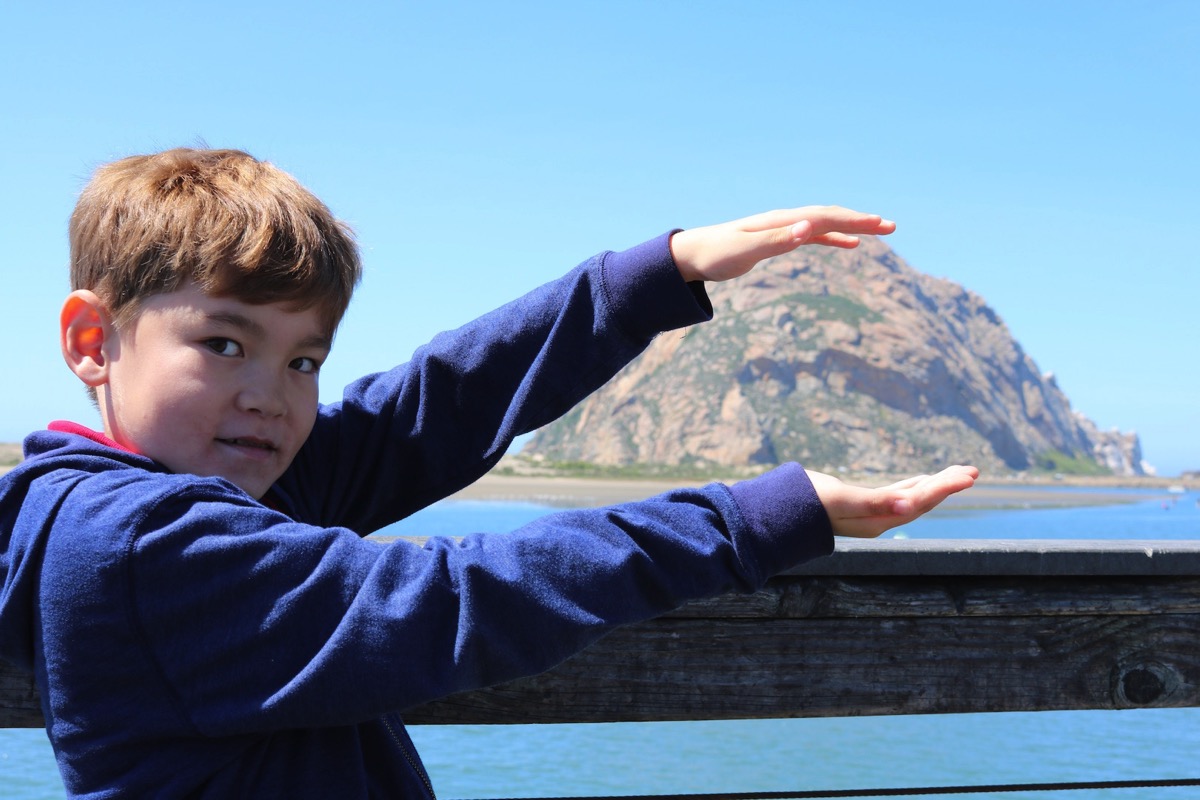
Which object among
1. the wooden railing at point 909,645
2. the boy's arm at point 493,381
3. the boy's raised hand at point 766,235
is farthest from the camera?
the wooden railing at point 909,645

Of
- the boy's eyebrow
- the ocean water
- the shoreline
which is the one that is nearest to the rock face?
the shoreline

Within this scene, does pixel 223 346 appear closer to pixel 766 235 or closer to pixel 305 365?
pixel 305 365

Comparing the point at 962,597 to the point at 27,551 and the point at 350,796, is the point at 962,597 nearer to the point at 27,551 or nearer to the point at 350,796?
the point at 350,796

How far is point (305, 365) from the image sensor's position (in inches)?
48.3

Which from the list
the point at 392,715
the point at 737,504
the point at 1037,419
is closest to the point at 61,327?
the point at 392,715

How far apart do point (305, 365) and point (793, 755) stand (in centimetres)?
1258

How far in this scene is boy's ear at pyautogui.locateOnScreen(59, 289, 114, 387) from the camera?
1.17m

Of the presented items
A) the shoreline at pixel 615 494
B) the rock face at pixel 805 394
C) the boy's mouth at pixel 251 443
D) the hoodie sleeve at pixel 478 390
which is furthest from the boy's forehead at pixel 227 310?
the rock face at pixel 805 394

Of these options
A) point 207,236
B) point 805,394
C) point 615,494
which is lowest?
point 805,394

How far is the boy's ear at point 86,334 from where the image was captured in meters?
1.17

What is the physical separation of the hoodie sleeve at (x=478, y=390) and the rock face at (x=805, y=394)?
123 meters

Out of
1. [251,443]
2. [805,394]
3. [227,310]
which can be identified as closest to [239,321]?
[227,310]

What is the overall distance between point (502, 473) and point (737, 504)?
310 feet

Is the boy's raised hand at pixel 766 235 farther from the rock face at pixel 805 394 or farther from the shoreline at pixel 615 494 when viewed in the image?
the rock face at pixel 805 394
